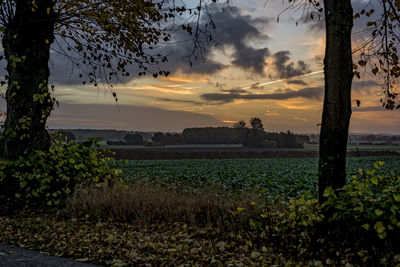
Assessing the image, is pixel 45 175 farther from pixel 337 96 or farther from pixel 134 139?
pixel 134 139

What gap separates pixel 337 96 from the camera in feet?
18.6

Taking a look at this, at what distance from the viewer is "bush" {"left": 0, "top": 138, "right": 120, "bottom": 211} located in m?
8.86

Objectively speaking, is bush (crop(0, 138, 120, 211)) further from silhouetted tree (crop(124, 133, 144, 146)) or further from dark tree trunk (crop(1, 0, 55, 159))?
silhouetted tree (crop(124, 133, 144, 146))

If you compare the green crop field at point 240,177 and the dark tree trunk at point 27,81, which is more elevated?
the dark tree trunk at point 27,81

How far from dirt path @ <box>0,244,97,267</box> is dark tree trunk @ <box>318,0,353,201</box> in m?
4.30

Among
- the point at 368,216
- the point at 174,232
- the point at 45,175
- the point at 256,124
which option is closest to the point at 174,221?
the point at 174,232

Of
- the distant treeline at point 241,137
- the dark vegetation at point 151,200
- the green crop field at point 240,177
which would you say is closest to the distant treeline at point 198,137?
the distant treeline at point 241,137

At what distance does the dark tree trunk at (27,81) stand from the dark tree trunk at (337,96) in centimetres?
773

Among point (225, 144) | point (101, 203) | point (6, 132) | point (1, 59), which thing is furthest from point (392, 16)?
point (225, 144)

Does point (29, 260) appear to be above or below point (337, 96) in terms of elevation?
below

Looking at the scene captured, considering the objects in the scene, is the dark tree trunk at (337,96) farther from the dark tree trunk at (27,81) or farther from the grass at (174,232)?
the dark tree trunk at (27,81)

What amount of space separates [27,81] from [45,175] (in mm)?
2955

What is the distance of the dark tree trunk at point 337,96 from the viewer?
5648 millimetres

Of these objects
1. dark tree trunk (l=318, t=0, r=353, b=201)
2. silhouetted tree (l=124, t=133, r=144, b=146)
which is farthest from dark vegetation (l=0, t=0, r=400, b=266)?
silhouetted tree (l=124, t=133, r=144, b=146)
